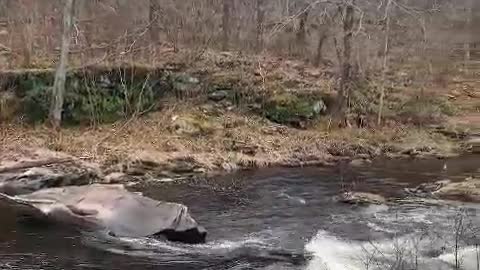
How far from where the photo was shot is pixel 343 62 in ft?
72.2

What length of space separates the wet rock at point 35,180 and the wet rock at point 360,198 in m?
6.03

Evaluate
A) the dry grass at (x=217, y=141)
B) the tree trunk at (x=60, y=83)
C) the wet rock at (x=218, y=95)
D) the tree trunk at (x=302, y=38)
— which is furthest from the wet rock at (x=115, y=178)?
the tree trunk at (x=302, y=38)

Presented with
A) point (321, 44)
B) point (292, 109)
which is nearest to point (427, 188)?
point (292, 109)

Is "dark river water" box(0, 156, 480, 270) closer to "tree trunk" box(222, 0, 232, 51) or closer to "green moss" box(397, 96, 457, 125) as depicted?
"green moss" box(397, 96, 457, 125)

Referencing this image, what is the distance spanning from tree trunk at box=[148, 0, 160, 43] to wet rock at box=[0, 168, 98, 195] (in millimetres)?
9784

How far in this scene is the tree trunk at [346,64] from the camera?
21625 millimetres

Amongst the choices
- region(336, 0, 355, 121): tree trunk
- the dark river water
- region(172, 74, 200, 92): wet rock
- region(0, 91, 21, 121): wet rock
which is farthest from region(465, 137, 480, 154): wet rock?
region(0, 91, 21, 121): wet rock

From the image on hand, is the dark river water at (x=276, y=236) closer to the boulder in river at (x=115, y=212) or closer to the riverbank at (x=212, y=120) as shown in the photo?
the boulder in river at (x=115, y=212)

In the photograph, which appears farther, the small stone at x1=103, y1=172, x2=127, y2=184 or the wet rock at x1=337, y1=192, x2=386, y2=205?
the small stone at x1=103, y1=172, x2=127, y2=184

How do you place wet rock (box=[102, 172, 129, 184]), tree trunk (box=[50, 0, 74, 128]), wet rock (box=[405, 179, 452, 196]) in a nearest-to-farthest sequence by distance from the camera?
wet rock (box=[405, 179, 452, 196]) → wet rock (box=[102, 172, 129, 184]) → tree trunk (box=[50, 0, 74, 128])

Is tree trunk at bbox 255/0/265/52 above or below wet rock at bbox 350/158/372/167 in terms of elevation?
above

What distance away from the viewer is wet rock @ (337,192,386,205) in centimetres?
1420

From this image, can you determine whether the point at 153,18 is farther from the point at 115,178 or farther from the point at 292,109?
the point at 115,178

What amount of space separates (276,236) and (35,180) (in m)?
5.79
